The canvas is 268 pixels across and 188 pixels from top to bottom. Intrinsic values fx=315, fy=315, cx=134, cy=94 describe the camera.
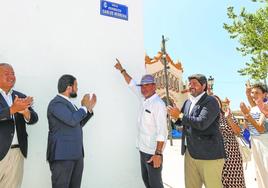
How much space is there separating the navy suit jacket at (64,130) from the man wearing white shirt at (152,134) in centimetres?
98

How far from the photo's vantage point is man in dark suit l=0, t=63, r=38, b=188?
3145mm

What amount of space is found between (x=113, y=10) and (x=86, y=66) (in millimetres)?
1042

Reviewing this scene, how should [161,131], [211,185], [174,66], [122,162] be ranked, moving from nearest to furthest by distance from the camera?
[211,185]
[161,131]
[122,162]
[174,66]

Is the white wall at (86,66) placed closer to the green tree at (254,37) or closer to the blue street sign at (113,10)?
the blue street sign at (113,10)

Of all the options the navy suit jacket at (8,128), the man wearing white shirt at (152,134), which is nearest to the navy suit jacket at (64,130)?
the navy suit jacket at (8,128)

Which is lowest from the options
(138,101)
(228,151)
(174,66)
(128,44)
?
(228,151)

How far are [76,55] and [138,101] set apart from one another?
132cm

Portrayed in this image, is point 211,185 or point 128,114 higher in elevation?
point 128,114

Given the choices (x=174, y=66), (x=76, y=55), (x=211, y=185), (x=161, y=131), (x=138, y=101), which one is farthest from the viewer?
(x=174, y=66)

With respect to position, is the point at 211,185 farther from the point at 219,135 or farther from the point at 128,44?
the point at 128,44

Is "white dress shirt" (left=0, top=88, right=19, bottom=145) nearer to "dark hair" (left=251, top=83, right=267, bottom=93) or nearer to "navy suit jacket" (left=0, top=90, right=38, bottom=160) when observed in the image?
"navy suit jacket" (left=0, top=90, right=38, bottom=160)

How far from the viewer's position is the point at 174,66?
3381cm

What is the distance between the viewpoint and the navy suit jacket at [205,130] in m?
3.69

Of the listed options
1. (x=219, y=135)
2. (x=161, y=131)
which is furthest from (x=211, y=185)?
(x=161, y=131)
